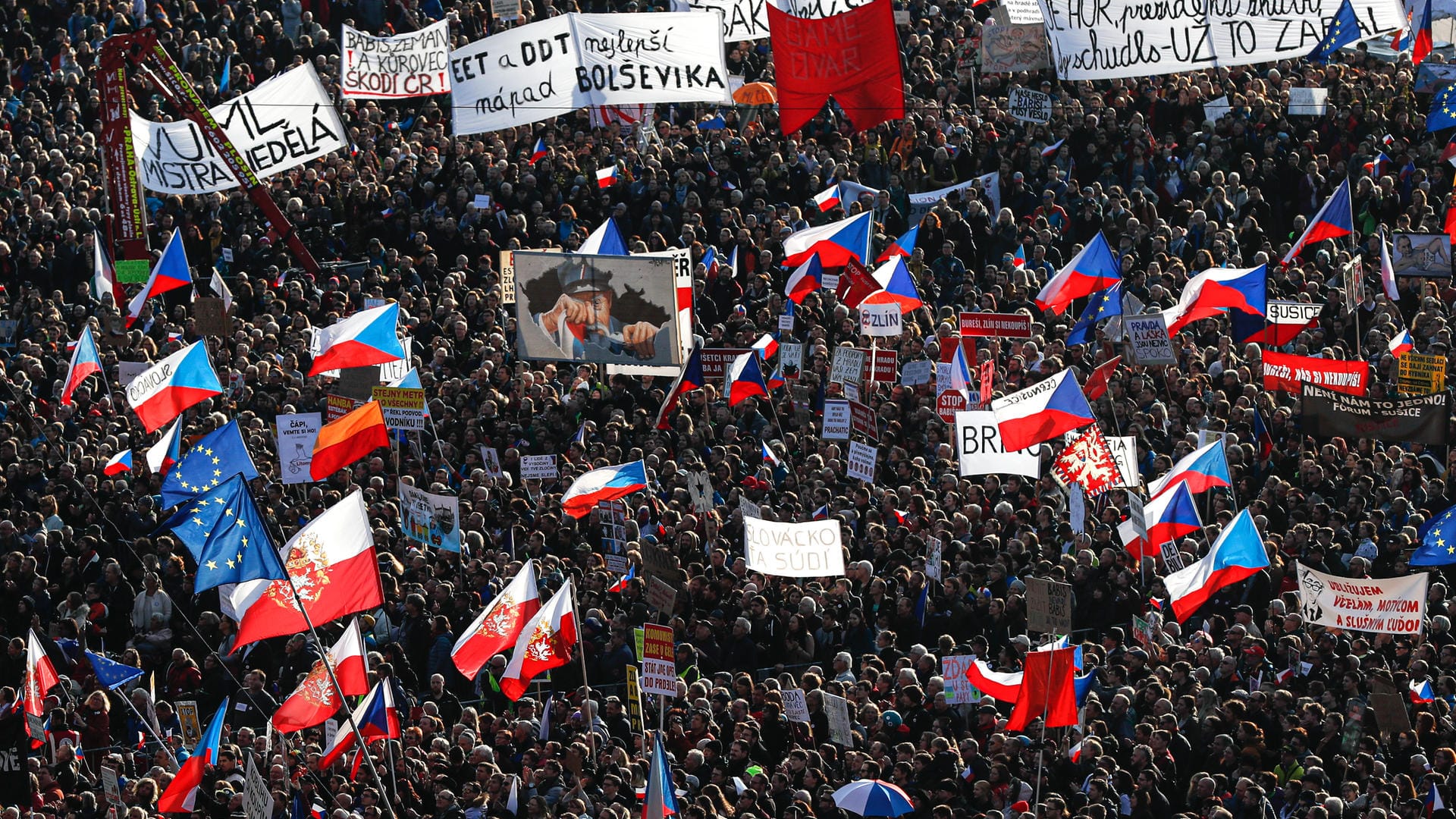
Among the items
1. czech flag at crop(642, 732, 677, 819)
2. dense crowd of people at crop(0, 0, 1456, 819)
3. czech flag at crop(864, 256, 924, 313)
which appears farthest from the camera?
czech flag at crop(864, 256, 924, 313)

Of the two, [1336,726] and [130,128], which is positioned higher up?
[130,128]

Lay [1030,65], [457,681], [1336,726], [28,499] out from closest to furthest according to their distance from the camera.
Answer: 1. [1336,726]
2. [457,681]
3. [28,499]
4. [1030,65]

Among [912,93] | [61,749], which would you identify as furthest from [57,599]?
[912,93]

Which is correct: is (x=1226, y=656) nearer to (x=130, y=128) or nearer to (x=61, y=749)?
(x=61, y=749)

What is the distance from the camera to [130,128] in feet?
84.9

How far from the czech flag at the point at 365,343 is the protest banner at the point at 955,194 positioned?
573 cm

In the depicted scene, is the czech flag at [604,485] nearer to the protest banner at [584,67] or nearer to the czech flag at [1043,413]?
the czech flag at [1043,413]

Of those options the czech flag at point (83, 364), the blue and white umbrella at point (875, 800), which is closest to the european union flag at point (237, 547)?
the blue and white umbrella at point (875, 800)

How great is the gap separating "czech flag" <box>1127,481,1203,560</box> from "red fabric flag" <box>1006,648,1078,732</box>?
2343mm

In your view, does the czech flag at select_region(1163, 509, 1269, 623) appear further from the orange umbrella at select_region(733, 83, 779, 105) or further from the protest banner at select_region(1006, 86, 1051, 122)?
the orange umbrella at select_region(733, 83, 779, 105)

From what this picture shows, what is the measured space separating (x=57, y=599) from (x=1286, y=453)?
32.6 feet

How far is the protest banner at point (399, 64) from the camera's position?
27.5 meters

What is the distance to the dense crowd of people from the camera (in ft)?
51.4

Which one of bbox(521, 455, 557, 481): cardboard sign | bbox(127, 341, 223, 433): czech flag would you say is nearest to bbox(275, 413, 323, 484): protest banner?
bbox(127, 341, 223, 433): czech flag
